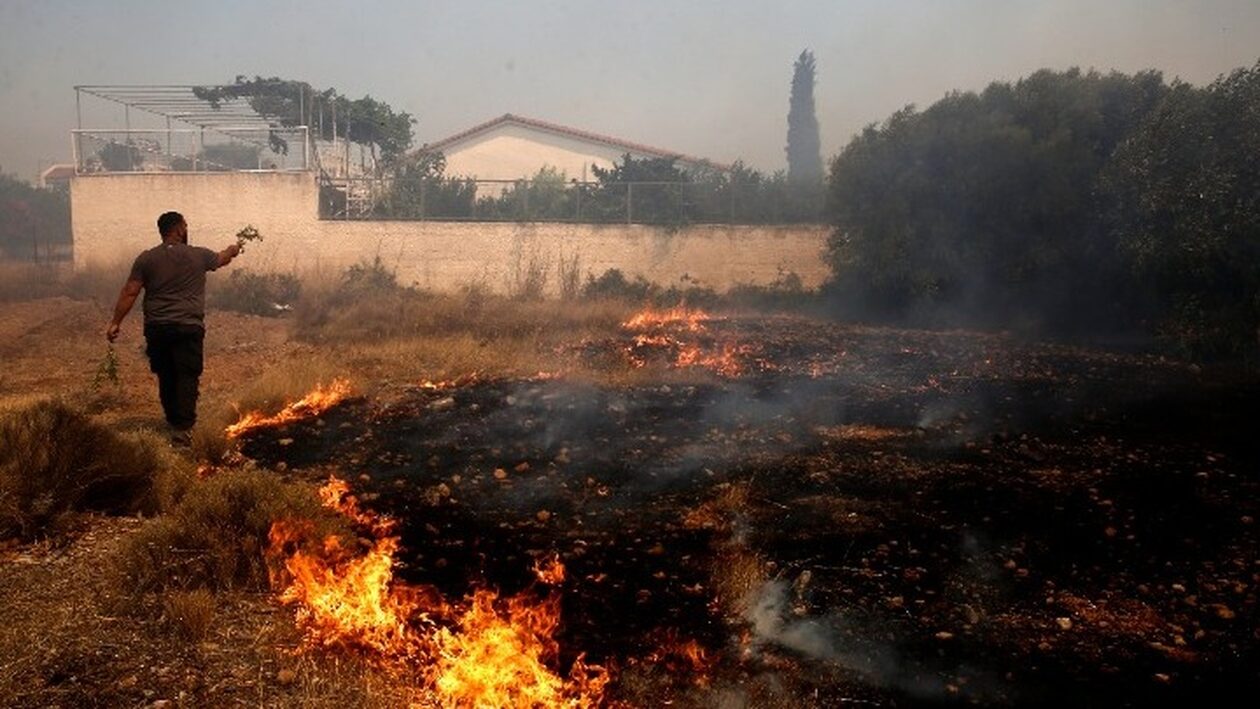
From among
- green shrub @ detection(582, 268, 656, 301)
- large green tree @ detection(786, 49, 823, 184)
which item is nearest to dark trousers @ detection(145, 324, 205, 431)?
green shrub @ detection(582, 268, 656, 301)

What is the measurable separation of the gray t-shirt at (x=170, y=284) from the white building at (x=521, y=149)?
A: 23886mm

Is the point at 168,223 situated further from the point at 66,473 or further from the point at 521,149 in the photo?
the point at 521,149

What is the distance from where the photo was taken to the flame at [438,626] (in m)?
3.13

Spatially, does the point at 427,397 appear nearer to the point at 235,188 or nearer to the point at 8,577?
the point at 8,577

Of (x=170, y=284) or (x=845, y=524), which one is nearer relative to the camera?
(x=845, y=524)

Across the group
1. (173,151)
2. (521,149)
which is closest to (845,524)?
(173,151)

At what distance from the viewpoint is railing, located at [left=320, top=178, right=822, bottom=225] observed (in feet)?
63.1

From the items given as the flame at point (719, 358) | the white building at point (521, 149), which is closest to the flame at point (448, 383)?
the flame at point (719, 358)

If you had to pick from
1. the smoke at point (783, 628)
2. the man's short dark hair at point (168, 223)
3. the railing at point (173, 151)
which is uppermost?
the railing at point (173, 151)

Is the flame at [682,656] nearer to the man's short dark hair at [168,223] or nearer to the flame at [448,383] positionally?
the man's short dark hair at [168,223]

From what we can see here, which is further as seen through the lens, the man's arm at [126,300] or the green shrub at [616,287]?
the green shrub at [616,287]

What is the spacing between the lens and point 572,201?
20094 mm

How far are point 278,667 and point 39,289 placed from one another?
18.8m

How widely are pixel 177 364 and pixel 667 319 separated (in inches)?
412
